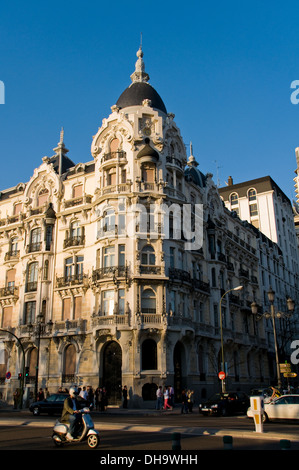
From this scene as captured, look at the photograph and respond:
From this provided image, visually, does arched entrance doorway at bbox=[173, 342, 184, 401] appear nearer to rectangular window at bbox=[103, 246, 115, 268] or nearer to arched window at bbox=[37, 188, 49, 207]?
rectangular window at bbox=[103, 246, 115, 268]

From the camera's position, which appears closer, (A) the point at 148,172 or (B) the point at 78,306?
(B) the point at 78,306

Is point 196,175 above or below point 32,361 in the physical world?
above

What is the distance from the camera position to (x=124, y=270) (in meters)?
36.1

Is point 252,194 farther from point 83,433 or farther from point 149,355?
point 83,433

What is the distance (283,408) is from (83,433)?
12.9 metres

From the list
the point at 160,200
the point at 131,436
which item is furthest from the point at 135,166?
the point at 131,436

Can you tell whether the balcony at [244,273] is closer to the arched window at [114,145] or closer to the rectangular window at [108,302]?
the rectangular window at [108,302]

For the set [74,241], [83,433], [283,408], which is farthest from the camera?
[74,241]

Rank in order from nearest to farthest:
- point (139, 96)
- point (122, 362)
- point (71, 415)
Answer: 1. point (71, 415)
2. point (122, 362)
3. point (139, 96)

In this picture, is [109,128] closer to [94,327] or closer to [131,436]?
[94,327]

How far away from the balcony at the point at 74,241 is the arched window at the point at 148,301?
884cm

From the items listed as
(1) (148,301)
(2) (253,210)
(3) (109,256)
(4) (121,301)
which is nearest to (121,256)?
(3) (109,256)

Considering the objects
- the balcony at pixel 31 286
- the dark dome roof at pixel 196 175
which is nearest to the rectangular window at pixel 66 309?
the balcony at pixel 31 286

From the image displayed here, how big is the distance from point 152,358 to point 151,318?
3155 millimetres
